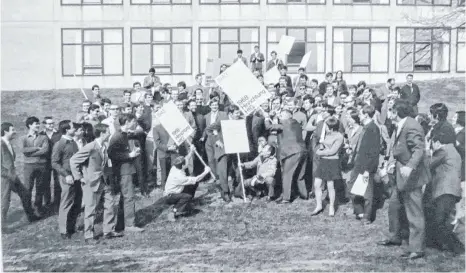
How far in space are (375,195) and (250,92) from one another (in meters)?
3.22

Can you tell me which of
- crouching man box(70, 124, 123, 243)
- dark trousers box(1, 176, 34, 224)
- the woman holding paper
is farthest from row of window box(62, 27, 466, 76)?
crouching man box(70, 124, 123, 243)

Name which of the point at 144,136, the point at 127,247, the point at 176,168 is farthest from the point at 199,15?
the point at 127,247

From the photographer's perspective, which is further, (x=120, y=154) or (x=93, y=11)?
(x=93, y=11)

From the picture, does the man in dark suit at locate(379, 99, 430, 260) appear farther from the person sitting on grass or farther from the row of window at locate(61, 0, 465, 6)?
the row of window at locate(61, 0, 465, 6)

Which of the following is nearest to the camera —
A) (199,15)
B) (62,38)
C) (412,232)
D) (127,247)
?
(412,232)

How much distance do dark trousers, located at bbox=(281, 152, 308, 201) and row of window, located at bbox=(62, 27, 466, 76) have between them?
463 inches

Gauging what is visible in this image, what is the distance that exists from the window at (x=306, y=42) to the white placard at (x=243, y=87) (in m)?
13.0

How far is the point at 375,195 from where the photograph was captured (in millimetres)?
11992

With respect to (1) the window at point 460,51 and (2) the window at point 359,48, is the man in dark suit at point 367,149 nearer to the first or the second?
(1) the window at point 460,51

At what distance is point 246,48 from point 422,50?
7.07 metres

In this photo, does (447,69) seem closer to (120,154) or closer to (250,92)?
(250,92)

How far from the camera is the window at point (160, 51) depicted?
2461cm

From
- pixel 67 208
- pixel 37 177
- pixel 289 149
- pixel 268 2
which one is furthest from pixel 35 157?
pixel 268 2

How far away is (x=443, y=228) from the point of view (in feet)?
32.1
